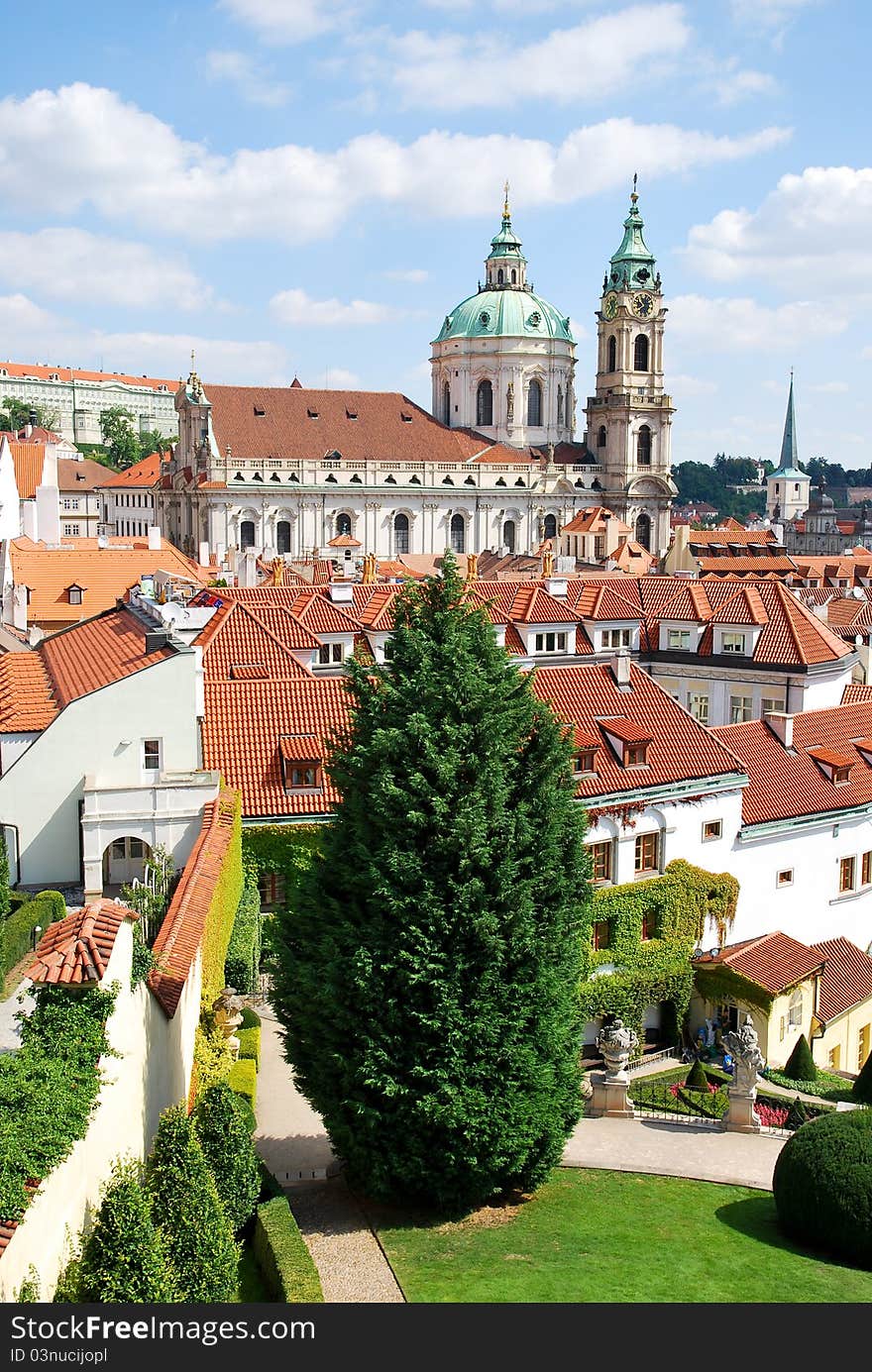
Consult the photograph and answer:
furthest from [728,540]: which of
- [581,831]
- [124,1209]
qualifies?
[124,1209]

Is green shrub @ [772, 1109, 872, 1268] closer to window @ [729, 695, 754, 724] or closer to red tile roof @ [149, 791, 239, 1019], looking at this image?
red tile roof @ [149, 791, 239, 1019]

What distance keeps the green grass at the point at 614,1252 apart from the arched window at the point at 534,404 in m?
115

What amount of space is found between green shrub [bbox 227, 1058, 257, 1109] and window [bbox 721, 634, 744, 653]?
27635 mm

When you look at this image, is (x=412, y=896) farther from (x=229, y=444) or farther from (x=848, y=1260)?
(x=229, y=444)

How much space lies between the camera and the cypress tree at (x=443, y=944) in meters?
17.3

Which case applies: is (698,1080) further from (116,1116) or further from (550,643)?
(550,643)

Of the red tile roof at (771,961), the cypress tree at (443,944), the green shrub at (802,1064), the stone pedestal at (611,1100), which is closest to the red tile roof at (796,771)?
the red tile roof at (771,961)

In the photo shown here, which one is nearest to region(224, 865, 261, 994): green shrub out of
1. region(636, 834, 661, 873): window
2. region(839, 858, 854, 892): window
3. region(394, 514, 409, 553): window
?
region(636, 834, 661, 873): window

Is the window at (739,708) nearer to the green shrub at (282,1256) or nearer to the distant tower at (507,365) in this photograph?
the green shrub at (282,1256)

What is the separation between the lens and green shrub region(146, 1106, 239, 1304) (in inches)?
503

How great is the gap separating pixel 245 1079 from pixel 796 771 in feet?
61.6

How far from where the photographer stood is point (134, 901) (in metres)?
20.0

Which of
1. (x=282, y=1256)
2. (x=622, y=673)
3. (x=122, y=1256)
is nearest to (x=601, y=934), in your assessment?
(x=622, y=673)

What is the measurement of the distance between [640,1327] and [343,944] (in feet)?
33.9
